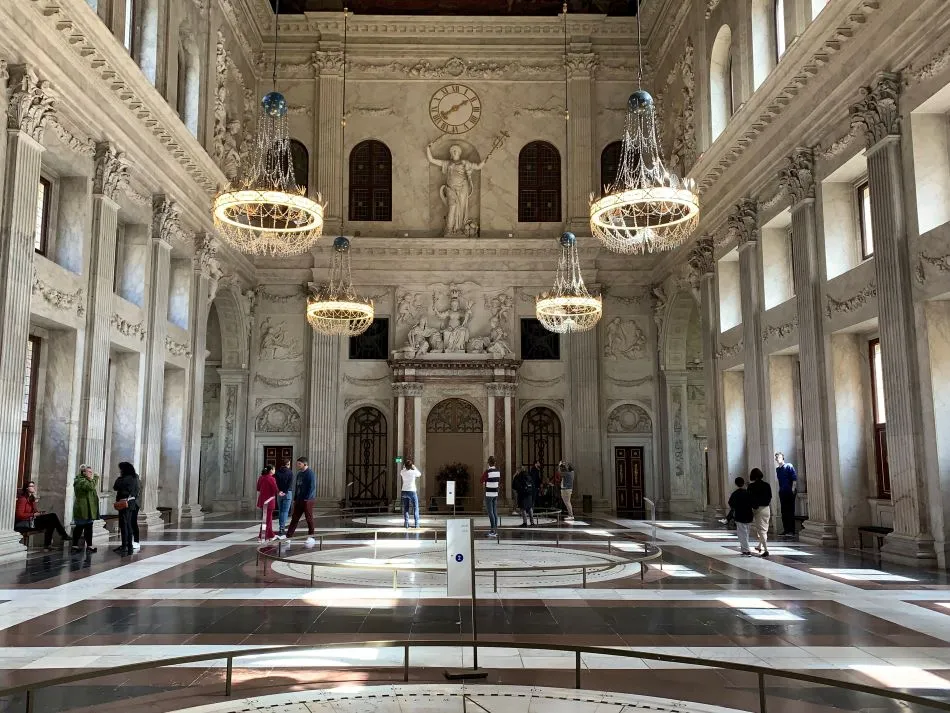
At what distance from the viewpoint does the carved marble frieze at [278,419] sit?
24.2 m

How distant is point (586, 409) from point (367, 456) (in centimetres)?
654

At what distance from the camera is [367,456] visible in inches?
949

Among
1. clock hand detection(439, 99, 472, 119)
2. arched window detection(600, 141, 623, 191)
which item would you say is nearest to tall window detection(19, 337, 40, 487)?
clock hand detection(439, 99, 472, 119)

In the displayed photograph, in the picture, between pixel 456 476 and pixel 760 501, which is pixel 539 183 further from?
pixel 760 501

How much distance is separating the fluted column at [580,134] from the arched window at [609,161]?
41 centimetres

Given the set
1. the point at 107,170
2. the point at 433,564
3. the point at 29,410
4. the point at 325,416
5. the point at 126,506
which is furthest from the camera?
the point at 325,416

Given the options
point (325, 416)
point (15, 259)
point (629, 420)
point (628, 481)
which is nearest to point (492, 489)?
point (15, 259)

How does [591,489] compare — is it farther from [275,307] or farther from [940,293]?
[940,293]

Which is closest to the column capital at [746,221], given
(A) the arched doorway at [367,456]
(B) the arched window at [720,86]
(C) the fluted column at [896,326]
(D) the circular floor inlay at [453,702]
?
(B) the arched window at [720,86]

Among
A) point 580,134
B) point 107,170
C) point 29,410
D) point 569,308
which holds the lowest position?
point 29,410

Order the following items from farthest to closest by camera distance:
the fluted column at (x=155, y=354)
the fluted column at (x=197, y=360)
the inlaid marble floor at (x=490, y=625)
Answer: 1. the fluted column at (x=197, y=360)
2. the fluted column at (x=155, y=354)
3. the inlaid marble floor at (x=490, y=625)

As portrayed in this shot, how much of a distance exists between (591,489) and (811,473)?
10.1 meters

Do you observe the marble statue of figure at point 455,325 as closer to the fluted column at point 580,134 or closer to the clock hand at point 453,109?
the fluted column at point 580,134

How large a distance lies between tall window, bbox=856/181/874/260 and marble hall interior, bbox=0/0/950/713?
8 cm
